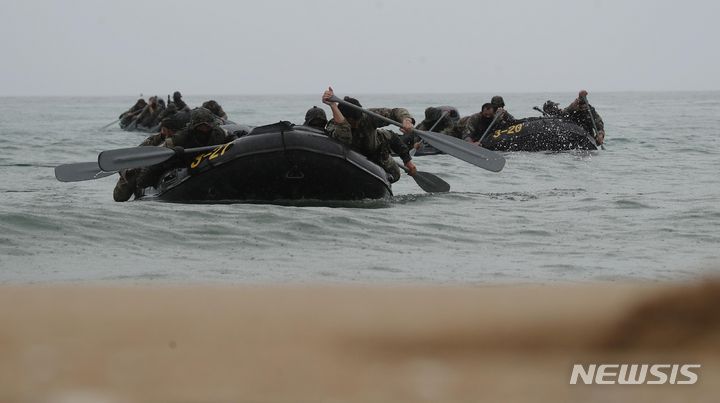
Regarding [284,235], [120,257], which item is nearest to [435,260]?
[284,235]

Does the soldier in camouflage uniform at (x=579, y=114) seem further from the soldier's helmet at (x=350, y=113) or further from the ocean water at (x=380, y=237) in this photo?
the soldier's helmet at (x=350, y=113)

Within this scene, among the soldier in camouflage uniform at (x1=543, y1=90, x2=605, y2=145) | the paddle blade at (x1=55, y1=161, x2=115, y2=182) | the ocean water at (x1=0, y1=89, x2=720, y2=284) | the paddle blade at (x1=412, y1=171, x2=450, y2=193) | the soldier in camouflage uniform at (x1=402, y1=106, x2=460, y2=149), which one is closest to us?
the ocean water at (x1=0, y1=89, x2=720, y2=284)

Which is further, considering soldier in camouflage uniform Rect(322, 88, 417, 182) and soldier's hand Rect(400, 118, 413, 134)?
soldier's hand Rect(400, 118, 413, 134)

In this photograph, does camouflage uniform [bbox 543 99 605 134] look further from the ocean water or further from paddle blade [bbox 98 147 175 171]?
paddle blade [bbox 98 147 175 171]

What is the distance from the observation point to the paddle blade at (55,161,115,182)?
12.0m

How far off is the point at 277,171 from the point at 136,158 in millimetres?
1432

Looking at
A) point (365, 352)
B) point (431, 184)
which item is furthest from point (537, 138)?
point (365, 352)

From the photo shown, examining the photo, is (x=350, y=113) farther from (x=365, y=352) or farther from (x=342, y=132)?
(x=365, y=352)

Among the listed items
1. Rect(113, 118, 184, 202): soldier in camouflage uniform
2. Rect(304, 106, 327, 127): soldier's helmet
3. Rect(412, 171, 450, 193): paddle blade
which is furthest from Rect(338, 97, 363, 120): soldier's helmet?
Rect(113, 118, 184, 202): soldier in camouflage uniform

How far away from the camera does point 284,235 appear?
9.03 m

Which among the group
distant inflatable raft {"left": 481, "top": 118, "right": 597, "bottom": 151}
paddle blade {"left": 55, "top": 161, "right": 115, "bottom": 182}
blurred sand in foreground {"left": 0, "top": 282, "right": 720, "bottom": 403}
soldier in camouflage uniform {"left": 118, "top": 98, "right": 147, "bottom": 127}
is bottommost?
soldier in camouflage uniform {"left": 118, "top": 98, "right": 147, "bottom": 127}

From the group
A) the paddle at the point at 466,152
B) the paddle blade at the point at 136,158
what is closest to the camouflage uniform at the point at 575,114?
the paddle at the point at 466,152

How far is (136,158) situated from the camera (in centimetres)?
1074

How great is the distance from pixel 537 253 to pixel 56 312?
7221mm
